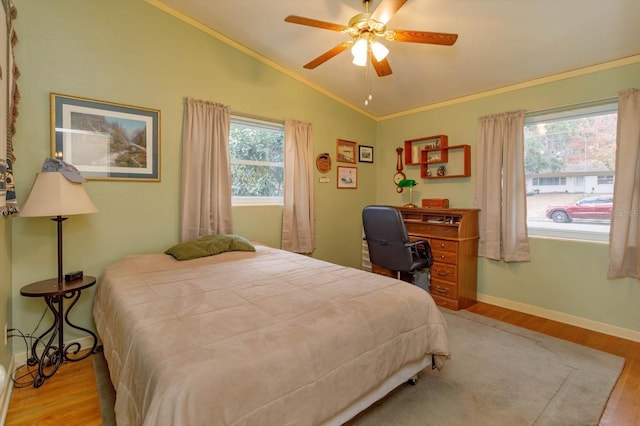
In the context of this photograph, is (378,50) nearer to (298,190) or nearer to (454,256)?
(298,190)

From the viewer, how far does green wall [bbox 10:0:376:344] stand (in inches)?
92.0

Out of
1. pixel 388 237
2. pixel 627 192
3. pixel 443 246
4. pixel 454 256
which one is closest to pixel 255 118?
pixel 388 237

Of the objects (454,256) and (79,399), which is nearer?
(79,399)

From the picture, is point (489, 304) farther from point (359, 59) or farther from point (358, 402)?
point (359, 59)

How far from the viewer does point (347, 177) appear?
14.7 ft

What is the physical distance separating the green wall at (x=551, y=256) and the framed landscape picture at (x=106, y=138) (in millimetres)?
3321

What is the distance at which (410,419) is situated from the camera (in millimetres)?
1723

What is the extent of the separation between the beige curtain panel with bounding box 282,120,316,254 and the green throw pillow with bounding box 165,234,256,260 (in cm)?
88

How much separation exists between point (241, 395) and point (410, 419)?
1117mm

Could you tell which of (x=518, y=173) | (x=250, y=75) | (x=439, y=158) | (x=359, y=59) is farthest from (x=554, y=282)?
(x=250, y=75)

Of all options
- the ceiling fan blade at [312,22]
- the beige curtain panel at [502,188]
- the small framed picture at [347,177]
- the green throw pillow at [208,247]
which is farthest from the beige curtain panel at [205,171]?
the beige curtain panel at [502,188]

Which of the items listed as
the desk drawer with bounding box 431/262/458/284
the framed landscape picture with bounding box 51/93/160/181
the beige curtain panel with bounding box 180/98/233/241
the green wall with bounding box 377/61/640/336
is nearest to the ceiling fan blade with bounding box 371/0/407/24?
the beige curtain panel with bounding box 180/98/233/241

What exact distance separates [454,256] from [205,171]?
2.79m

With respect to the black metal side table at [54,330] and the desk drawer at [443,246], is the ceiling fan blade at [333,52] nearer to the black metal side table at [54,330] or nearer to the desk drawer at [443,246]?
the desk drawer at [443,246]
